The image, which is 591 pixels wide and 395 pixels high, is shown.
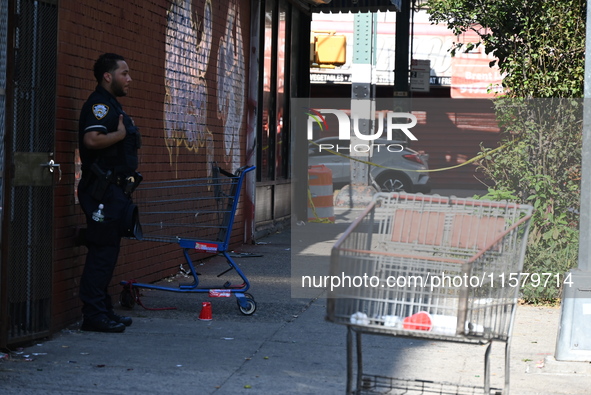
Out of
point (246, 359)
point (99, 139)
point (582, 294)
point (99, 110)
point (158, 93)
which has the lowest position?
point (246, 359)

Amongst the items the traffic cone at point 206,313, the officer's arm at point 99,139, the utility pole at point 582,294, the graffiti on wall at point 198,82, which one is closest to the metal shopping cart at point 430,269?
the utility pole at point 582,294

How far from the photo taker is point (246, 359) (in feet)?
20.2

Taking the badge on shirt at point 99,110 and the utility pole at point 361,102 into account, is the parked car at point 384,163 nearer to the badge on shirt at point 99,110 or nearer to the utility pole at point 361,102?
the utility pole at point 361,102

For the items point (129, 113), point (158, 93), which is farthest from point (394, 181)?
point (129, 113)

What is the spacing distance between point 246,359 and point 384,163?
19259 mm

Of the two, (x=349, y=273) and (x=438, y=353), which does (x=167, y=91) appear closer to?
(x=438, y=353)

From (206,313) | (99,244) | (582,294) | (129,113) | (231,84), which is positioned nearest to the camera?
(582,294)

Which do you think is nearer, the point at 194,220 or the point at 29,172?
the point at 29,172

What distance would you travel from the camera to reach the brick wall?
22.4 ft

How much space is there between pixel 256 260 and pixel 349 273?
7190 millimetres

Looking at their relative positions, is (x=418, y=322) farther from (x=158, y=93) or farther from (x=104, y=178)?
(x=158, y=93)

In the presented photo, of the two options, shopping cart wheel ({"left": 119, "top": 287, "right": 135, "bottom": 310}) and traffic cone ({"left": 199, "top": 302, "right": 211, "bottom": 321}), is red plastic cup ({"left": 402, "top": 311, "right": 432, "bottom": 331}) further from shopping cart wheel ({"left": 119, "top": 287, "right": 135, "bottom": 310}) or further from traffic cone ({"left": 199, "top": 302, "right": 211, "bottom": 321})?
shopping cart wheel ({"left": 119, "top": 287, "right": 135, "bottom": 310})

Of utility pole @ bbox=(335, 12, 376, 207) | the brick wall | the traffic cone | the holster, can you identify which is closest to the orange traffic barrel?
utility pole @ bbox=(335, 12, 376, 207)

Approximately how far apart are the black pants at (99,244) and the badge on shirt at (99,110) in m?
0.51
